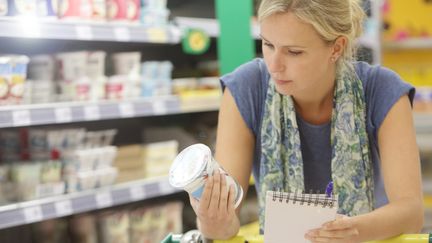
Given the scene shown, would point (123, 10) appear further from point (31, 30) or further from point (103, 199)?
point (103, 199)

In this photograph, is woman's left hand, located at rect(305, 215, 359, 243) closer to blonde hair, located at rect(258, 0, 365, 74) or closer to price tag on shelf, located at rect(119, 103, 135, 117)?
blonde hair, located at rect(258, 0, 365, 74)

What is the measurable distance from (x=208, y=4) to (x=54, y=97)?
155cm

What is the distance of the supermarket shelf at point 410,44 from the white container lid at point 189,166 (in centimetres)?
421

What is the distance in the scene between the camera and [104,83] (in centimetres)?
314

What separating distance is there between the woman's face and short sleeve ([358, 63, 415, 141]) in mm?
216

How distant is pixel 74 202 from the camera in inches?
114

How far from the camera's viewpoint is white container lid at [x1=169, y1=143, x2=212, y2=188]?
4.14 feet

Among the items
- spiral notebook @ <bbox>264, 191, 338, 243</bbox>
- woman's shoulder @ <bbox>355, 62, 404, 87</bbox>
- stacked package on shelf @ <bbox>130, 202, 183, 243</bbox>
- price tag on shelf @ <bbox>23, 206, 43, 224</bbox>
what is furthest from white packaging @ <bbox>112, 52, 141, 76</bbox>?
spiral notebook @ <bbox>264, 191, 338, 243</bbox>

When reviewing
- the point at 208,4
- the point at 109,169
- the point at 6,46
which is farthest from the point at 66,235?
the point at 208,4

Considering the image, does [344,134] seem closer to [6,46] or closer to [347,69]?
[347,69]

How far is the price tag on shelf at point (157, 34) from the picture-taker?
3260mm

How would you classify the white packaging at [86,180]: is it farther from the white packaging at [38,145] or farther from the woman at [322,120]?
the woman at [322,120]

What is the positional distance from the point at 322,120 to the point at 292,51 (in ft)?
1.05

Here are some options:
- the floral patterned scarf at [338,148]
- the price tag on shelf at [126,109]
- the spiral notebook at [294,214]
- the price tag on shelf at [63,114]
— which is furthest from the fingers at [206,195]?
the price tag on shelf at [126,109]
